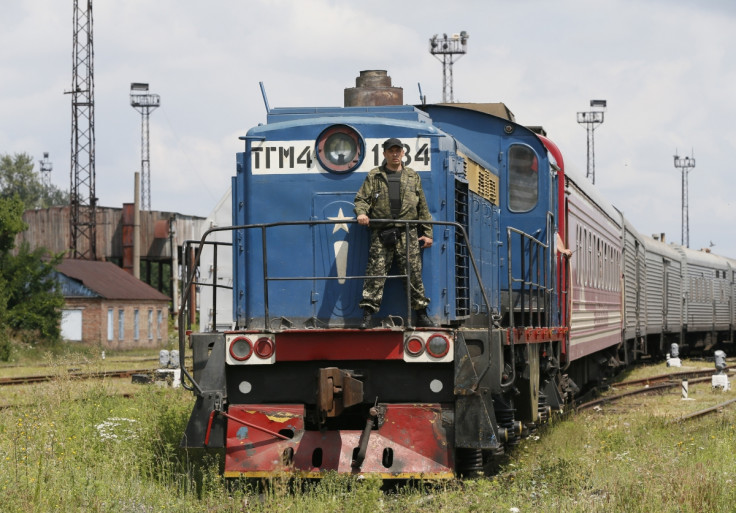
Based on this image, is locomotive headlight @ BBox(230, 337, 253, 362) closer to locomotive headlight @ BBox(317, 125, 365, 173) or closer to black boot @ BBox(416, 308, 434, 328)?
black boot @ BBox(416, 308, 434, 328)

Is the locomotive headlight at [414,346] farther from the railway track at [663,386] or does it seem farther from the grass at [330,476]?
the railway track at [663,386]

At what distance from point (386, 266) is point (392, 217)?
Answer: 0.40 metres

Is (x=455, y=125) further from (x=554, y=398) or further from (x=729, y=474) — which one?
(x=729, y=474)

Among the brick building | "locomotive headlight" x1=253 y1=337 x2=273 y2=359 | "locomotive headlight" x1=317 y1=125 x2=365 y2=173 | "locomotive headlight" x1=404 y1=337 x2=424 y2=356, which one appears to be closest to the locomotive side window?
"locomotive headlight" x1=317 y1=125 x2=365 y2=173

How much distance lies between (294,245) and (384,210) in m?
0.91

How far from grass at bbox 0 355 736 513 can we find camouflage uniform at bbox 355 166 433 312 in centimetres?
150

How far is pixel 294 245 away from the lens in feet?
28.9

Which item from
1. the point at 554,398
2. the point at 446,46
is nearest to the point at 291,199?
the point at 554,398

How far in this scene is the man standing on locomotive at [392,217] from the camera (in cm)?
827

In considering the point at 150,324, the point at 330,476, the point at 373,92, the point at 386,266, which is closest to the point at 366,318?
the point at 386,266

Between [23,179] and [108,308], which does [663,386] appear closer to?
[108,308]

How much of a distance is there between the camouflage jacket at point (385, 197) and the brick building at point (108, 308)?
33170 mm

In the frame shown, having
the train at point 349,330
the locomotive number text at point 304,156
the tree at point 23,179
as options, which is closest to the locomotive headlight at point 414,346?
the train at point 349,330

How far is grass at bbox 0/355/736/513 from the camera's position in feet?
23.7
